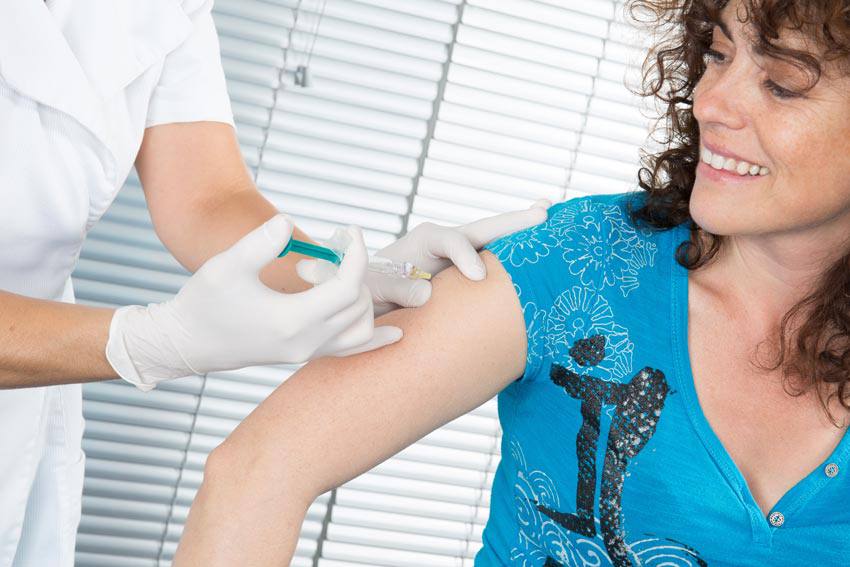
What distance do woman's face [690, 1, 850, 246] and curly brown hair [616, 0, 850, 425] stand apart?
0.03m

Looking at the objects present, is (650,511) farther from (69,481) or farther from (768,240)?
(69,481)

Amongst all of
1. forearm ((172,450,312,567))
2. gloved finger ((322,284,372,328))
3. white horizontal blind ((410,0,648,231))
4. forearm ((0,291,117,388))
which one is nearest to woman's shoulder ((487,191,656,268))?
gloved finger ((322,284,372,328))

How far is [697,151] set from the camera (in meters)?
1.48

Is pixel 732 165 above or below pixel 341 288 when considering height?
above

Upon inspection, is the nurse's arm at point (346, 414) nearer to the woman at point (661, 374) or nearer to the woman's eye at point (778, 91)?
the woman at point (661, 374)

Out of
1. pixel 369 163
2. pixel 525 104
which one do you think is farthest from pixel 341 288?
pixel 525 104

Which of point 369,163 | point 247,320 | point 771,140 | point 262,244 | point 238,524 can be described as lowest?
point 238,524

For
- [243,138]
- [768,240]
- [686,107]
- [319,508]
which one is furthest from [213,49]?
[319,508]

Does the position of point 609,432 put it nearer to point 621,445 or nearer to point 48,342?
point 621,445

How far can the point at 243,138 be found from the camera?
2.19 meters

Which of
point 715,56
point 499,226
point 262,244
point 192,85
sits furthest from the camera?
point 192,85

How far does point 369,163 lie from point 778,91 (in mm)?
1176

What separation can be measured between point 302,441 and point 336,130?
1.18 meters

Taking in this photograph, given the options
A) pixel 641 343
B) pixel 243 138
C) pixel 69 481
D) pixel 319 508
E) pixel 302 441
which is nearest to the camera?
pixel 302 441
